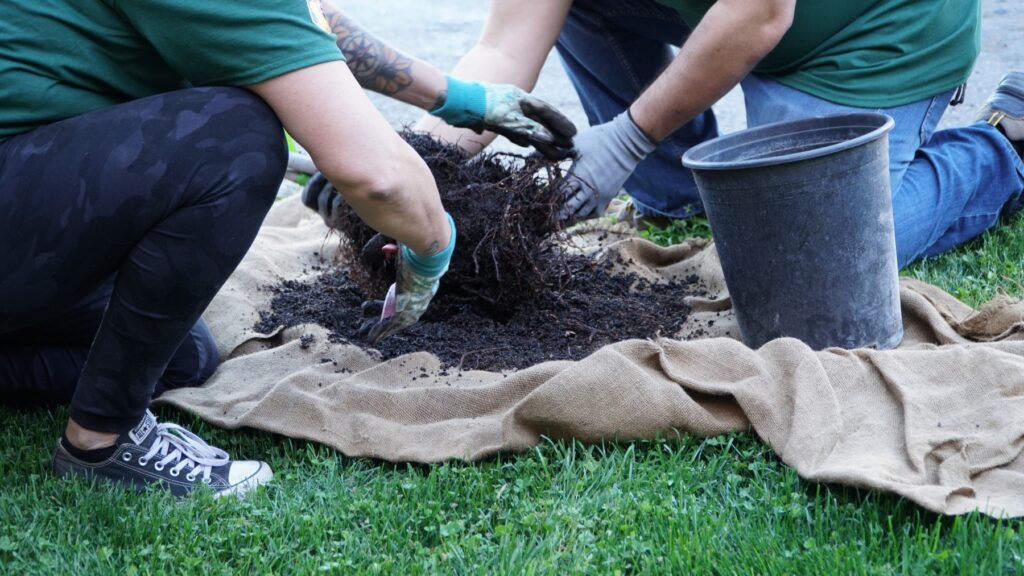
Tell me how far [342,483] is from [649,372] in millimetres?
645

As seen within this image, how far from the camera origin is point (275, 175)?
1761mm

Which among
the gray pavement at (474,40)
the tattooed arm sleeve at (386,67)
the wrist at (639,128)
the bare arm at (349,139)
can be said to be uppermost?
the bare arm at (349,139)

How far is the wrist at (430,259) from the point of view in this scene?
2.01 m

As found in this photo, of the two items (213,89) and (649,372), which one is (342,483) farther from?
(213,89)

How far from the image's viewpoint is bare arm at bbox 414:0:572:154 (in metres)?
2.89

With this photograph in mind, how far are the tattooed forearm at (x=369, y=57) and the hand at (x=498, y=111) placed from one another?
108 mm

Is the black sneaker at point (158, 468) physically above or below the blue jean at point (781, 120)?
below

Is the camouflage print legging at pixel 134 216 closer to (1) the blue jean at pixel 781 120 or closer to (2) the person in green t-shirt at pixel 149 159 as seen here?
(2) the person in green t-shirt at pixel 149 159

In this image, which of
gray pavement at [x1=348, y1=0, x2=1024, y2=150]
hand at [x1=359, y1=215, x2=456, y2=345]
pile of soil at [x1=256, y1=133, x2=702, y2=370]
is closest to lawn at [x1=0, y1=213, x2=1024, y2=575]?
hand at [x1=359, y1=215, x2=456, y2=345]

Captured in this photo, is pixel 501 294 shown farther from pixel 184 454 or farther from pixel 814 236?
pixel 184 454

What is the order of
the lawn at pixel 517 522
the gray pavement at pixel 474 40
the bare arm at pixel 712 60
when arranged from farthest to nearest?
the gray pavement at pixel 474 40, the bare arm at pixel 712 60, the lawn at pixel 517 522

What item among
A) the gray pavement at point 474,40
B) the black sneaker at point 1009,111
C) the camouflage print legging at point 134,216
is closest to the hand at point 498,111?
the camouflage print legging at point 134,216

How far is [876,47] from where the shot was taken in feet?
8.41

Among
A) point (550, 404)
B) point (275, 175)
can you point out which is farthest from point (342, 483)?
point (275, 175)
